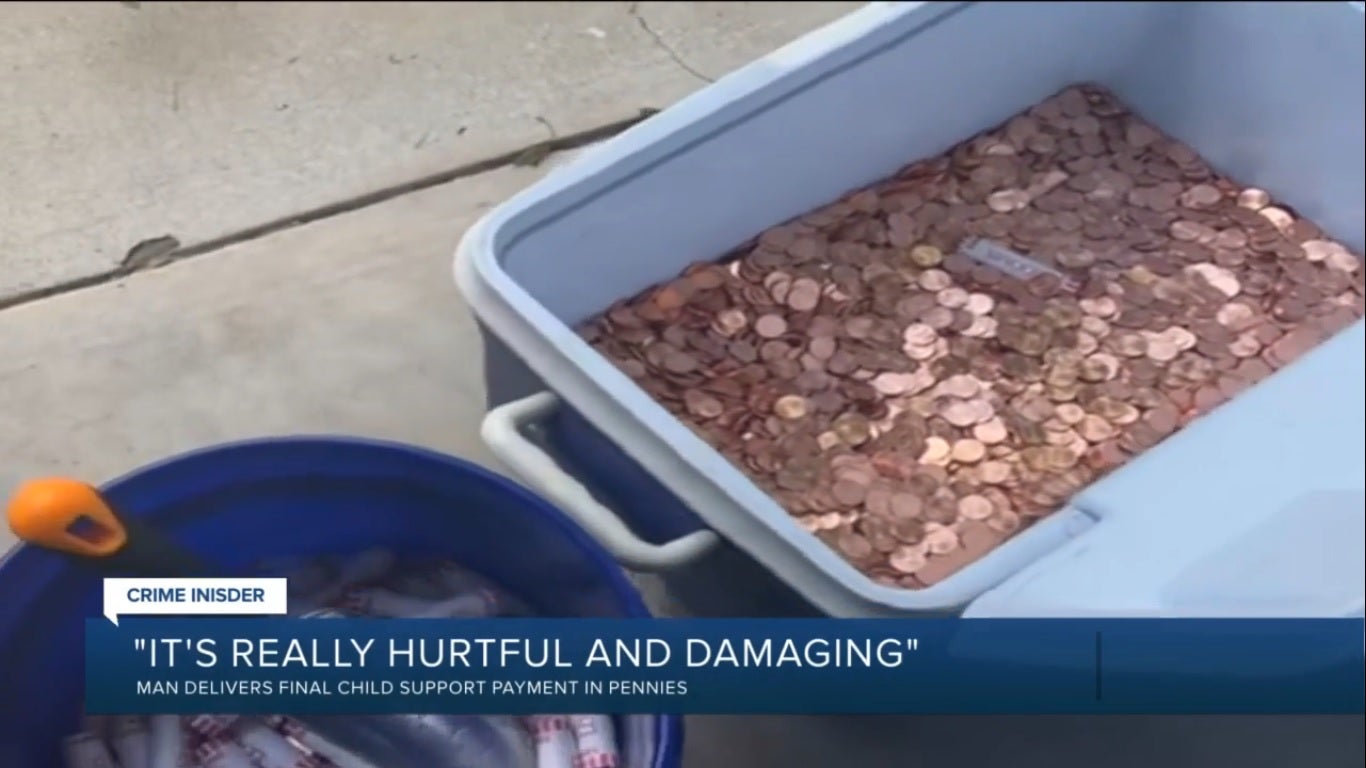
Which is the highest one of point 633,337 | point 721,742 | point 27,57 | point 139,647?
point 27,57

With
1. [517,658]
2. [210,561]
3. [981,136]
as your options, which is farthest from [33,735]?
[981,136]

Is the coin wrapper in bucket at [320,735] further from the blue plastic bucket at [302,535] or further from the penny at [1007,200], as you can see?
the penny at [1007,200]

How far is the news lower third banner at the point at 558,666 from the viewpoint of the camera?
656 millimetres

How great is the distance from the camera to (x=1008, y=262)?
1.15m

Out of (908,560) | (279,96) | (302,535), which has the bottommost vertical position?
(908,560)

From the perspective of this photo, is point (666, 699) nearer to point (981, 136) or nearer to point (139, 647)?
point (139, 647)

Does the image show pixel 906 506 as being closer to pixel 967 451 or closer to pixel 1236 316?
pixel 967 451

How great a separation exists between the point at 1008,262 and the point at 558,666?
0.58 meters

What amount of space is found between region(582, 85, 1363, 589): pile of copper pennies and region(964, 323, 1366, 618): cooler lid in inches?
5.5

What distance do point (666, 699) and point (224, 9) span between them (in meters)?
0.75

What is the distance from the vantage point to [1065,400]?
3.50 feet

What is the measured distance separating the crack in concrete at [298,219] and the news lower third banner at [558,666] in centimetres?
21

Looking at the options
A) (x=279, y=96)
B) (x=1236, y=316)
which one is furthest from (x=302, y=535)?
(x=1236, y=316)

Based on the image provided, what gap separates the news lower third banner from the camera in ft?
2.15
